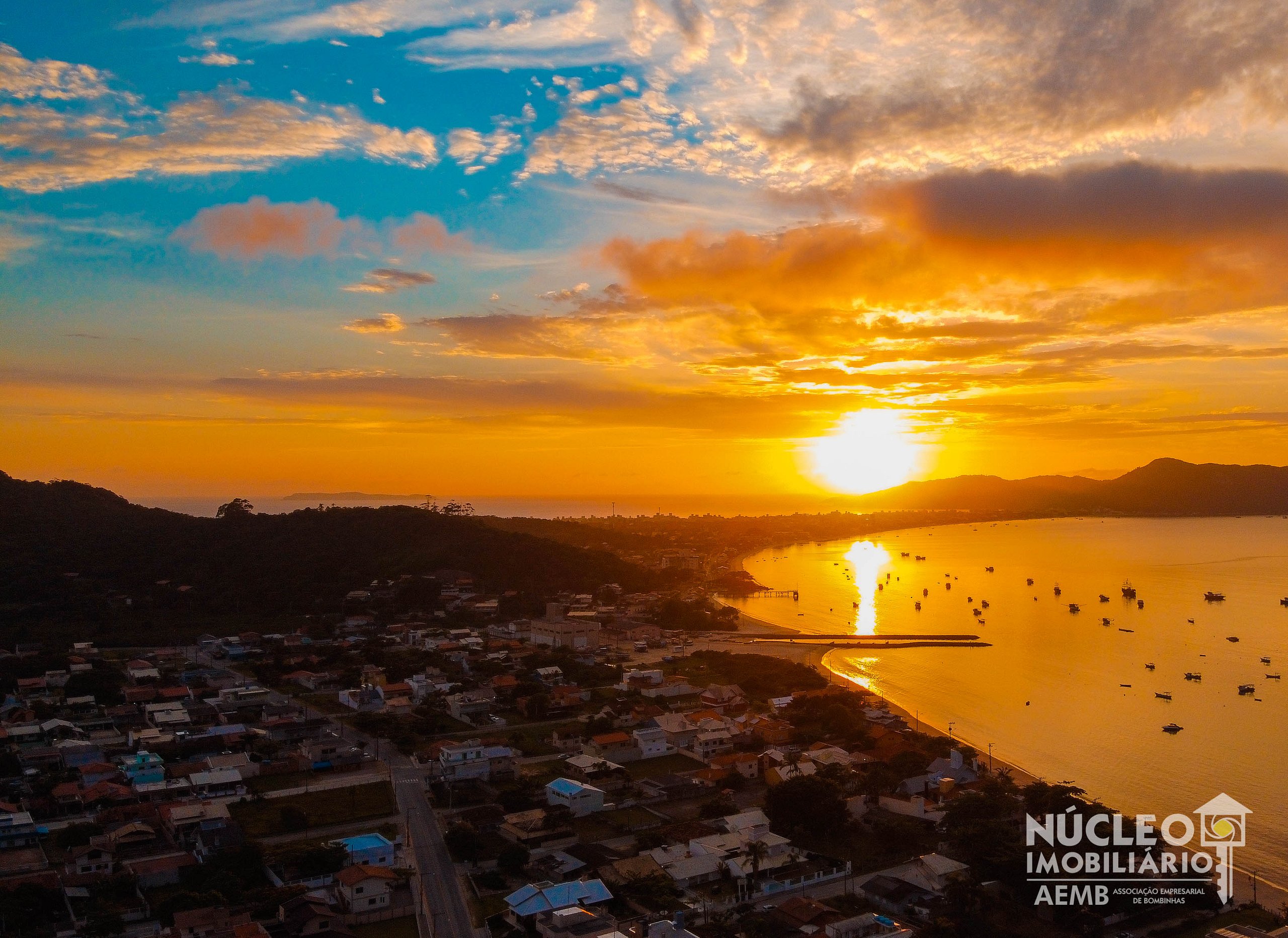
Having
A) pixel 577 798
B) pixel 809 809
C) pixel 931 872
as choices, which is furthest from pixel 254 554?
pixel 931 872

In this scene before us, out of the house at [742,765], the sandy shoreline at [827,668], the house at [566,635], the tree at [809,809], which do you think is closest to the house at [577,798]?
the house at [742,765]

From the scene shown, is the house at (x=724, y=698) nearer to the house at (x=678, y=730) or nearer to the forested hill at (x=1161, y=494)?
the house at (x=678, y=730)

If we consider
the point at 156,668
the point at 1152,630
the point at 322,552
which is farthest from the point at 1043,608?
the point at 156,668

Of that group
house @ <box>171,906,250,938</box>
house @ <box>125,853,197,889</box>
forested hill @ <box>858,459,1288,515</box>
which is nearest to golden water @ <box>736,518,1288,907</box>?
house @ <box>171,906,250,938</box>

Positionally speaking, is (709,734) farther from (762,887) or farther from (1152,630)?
(1152,630)

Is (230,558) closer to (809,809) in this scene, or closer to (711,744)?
(711,744)

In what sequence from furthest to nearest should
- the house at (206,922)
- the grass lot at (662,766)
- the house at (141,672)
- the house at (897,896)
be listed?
the house at (141,672), the grass lot at (662,766), the house at (897,896), the house at (206,922)

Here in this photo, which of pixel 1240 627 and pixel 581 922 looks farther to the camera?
pixel 1240 627
